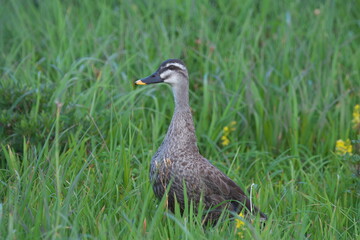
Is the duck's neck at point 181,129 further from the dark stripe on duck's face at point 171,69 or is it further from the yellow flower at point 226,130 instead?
the yellow flower at point 226,130

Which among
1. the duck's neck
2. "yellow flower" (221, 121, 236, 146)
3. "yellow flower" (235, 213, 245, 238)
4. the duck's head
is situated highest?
the duck's head

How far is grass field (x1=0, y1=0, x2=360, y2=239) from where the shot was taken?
3.85m

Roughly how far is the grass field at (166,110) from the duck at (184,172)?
5.9 inches

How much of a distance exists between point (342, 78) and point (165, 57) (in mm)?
1818

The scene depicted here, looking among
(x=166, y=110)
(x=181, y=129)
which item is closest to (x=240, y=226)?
(x=181, y=129)

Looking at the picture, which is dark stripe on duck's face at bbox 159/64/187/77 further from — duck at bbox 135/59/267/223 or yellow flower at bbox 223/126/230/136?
yellow flower at bbox 223/126/230/136

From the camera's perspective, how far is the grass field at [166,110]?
3848mm

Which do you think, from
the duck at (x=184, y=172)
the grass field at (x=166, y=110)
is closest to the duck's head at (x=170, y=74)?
the duck at (x=184, y=172)

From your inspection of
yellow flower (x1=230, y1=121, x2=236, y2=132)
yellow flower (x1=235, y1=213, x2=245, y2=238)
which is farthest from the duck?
yellow flower (x1=230, y1=121, x2=236, y2=132)

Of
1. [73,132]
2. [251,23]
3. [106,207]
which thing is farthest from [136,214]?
[251,23]

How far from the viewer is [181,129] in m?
4.36

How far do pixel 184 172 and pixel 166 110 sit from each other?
1.91m

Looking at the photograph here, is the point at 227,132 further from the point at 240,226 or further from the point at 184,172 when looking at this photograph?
the point at 240,226

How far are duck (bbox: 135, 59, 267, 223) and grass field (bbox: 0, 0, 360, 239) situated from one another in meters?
0.15
